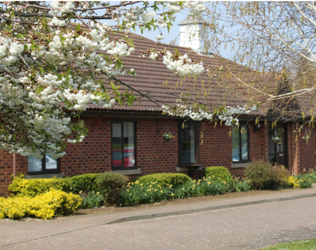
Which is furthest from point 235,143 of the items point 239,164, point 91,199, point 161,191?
point 91,199

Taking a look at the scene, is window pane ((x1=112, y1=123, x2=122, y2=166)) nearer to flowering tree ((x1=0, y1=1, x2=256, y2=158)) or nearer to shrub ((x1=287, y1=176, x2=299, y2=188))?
shrub ((x1=287, y1=176, x2=299, y2=188))

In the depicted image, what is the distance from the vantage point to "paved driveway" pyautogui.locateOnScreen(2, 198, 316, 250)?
8797mm

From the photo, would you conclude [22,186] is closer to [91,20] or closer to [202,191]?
[202,191]

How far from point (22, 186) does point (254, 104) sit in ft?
23.8

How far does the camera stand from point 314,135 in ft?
79.0

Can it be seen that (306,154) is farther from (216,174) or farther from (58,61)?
(58,61)

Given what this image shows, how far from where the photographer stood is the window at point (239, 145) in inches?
776

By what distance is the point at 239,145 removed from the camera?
65.2ft

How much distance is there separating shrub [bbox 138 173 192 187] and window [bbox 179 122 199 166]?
2.11 meters

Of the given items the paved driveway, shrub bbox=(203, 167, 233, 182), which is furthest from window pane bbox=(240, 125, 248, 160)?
the paved driveway

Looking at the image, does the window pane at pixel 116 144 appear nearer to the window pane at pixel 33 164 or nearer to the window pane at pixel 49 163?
the window pane at pixel 49 163

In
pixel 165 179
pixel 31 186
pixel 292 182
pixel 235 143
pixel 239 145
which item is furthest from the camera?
pixel 239 145

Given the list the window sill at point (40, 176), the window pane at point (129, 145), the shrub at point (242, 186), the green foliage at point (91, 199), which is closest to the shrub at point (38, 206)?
the green foliage at point (91, 199)

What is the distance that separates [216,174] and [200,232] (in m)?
7.20
